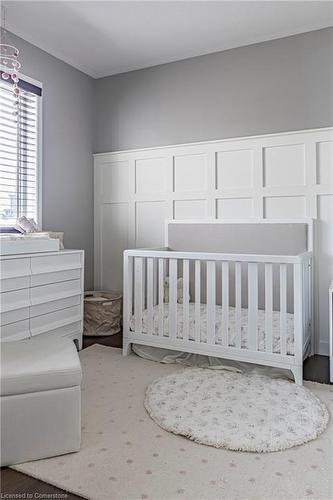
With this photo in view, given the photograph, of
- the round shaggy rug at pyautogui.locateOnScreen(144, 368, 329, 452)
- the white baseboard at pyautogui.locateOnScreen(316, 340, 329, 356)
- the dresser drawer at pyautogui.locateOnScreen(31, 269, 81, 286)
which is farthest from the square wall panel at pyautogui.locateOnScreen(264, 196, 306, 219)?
the dresser drawer at pyautogui.locateOnScreen(31, 269, 81, 286)

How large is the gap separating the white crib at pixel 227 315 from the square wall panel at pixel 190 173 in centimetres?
92

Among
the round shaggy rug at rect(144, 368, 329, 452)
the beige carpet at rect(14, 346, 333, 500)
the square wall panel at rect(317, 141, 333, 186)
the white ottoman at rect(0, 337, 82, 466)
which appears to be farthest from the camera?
the square wall panel at rect(317, 141, 333, 186)

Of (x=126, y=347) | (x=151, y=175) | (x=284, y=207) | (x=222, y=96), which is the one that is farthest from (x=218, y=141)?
(x=126, y=347)

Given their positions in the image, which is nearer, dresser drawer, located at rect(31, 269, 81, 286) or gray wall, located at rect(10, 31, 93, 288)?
dresser drawer, located at rect(31, 269, 81, 286)

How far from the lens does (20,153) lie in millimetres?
2883

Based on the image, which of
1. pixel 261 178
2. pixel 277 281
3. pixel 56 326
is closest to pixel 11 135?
pixel 56 326

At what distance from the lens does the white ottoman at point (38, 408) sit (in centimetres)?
139

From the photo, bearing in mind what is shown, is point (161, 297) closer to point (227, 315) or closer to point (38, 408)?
point (227, 315)

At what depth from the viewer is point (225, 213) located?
10.0 feet

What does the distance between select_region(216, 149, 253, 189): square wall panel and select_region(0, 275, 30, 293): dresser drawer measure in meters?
1.73

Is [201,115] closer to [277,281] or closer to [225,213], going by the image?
[225,213]

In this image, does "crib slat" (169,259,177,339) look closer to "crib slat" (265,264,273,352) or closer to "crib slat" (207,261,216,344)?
"crib slat" (207,261,216,344)

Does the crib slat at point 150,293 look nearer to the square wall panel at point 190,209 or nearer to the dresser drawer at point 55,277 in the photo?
the dresser drawer at point 55,277

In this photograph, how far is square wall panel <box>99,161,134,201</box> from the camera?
11.5 feet
